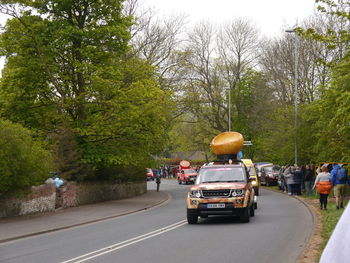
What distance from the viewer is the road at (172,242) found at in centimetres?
1062

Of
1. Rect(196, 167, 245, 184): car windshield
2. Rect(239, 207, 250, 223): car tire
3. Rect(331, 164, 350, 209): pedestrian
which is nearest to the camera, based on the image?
Rect(239, 207, 250, 223): car tire

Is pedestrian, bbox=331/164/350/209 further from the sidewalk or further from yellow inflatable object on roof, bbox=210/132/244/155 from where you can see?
the sidewalk

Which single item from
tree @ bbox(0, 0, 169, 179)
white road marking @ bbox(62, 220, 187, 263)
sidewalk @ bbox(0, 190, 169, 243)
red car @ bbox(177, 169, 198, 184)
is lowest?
sidewalk @ bbox(0, 190, 169, 243)

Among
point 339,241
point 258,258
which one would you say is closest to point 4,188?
point 258,258

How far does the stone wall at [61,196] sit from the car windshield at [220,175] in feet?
23.9

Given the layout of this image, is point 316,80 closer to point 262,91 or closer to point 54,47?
point 262,91

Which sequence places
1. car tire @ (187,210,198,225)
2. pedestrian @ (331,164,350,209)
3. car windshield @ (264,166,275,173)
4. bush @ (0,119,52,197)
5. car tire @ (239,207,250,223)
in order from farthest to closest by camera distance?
car windshield @ (264,166,275,173) → pedestrian @ (331,164,350,209) → bush @ (0,119,52,197) → car tire @ (187,210,198,225) → car tire @ (239,207,250,223)

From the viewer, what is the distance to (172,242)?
12922mm

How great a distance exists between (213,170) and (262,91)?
129 ft

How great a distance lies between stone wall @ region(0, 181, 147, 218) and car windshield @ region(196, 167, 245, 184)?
23.9 feet

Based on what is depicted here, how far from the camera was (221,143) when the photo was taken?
82.9 ft

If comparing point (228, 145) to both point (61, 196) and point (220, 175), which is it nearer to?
point (220, 175)

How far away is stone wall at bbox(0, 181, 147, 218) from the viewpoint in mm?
20672

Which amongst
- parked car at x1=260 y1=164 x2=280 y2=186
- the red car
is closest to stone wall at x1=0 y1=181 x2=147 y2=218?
parked car at x1=260 y1=164 x2=280 y2=186
